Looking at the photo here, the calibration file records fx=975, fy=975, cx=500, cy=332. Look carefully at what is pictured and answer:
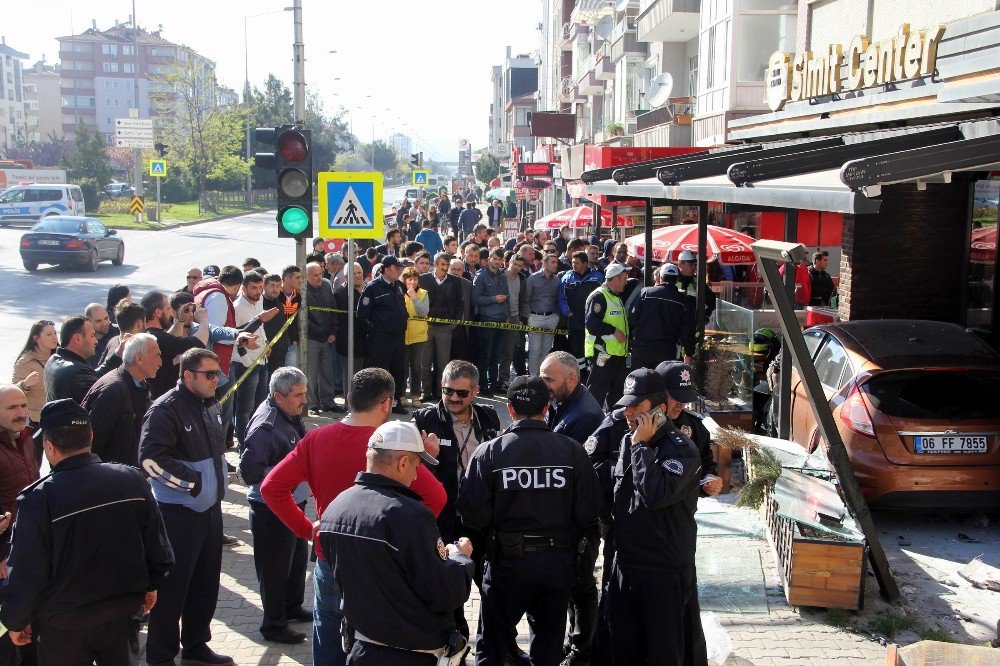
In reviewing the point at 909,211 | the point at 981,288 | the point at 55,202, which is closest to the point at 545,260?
the point at 909,211

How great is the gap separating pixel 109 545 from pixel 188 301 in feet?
15.1

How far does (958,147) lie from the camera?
23.9ft

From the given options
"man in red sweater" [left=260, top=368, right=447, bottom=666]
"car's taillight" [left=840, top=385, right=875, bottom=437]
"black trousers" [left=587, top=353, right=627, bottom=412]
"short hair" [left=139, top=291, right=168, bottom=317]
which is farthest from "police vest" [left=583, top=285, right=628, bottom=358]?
"man in red sweater" [left=260, top=368, right=447, bottom=666]

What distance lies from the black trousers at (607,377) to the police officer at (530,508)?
6.37 meters

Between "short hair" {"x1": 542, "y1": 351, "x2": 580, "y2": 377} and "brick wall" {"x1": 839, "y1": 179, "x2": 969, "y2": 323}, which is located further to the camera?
"brick wall" {"x1": 839, "y1": 179, "x2": 969, "y2": 323}

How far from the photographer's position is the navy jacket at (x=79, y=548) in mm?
4367

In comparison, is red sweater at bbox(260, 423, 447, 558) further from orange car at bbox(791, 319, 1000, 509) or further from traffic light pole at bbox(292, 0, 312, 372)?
traffic light pole at bbox(292, 0, 312, 372)

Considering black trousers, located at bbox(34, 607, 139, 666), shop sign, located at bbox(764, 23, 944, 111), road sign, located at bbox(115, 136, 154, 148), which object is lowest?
black trousers, located at bbox(34, 607, 139, 666)

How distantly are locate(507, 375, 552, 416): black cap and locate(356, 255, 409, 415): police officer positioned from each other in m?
7.11

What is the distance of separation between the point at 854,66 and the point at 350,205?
26.9ft

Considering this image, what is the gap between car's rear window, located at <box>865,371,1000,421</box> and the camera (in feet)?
25.2

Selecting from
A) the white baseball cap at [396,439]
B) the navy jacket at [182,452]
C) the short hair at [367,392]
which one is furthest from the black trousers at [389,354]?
the white baseball cap at [396,439]

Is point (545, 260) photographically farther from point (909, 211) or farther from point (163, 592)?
point (163, 592)

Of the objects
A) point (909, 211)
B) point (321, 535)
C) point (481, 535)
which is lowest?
point (481, 535)
